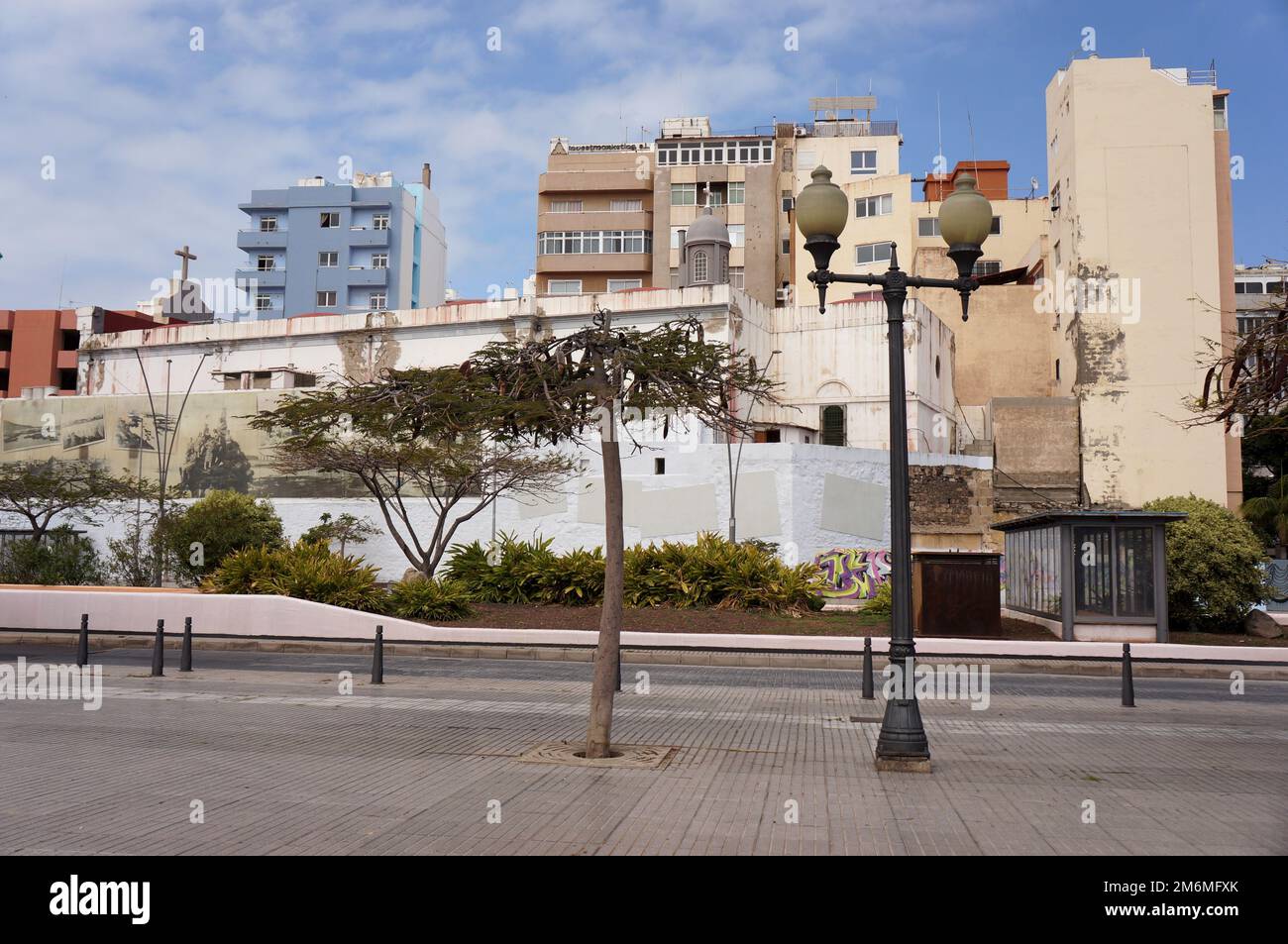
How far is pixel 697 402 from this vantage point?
9617 mm

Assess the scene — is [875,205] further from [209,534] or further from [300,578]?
[300,578]

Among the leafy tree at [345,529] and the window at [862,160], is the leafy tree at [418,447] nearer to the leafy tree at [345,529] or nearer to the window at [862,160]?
the leafy tree at [345,529]

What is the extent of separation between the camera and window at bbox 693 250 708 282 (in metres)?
51.2

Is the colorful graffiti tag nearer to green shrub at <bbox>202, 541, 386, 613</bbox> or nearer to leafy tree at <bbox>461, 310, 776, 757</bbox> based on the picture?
green shrub at <bbox>202, 541, 386, 613</bbox>

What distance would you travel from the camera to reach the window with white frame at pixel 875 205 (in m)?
58.4

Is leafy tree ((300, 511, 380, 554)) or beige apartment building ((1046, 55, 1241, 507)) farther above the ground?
beige apartment building ((1046, 55, 1241, 507))

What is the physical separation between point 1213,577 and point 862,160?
48.9m

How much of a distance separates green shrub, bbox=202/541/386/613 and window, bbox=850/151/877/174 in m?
50.7

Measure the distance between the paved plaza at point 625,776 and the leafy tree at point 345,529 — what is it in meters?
23.5

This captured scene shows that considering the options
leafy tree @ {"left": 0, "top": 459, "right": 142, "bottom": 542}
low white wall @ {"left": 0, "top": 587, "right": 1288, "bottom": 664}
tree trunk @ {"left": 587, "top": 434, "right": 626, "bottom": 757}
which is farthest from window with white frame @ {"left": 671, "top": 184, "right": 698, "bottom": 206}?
tree trunk @ {"left": 587, "top": 434, "right": 626, "bottom": 757}

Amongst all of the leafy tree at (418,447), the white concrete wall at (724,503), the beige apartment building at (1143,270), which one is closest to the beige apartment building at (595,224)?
the beige apartment building at (1143,270)

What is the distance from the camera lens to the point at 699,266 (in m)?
51.4

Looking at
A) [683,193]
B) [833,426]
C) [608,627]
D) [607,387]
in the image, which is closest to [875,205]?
[683,193]
